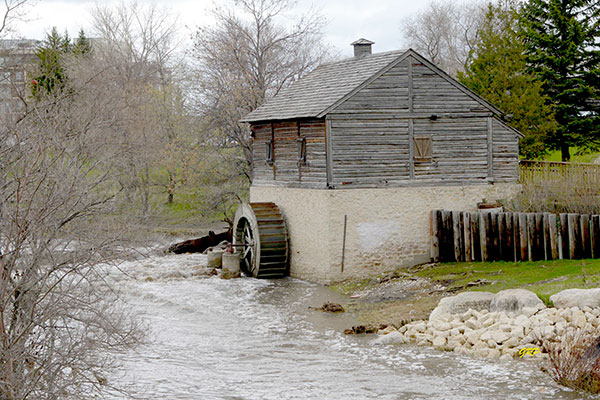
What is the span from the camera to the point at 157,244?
3033cm

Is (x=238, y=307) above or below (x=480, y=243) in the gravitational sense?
below

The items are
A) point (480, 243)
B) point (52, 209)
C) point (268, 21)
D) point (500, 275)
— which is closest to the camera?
point (52, 209)

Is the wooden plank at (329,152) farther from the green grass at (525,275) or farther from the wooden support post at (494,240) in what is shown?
the wooden support post at (494,240)

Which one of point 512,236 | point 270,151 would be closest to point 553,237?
point 512,236

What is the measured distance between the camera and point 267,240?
870 inches

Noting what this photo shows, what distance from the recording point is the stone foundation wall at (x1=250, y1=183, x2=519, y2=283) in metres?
20.7

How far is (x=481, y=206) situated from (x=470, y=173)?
1.00 m

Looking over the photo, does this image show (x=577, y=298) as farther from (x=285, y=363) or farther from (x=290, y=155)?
(x=290, y=155)

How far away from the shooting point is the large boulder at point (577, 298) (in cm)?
1373

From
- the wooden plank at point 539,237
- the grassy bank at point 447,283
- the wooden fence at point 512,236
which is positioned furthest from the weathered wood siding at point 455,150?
the wooden plank at point 539,237

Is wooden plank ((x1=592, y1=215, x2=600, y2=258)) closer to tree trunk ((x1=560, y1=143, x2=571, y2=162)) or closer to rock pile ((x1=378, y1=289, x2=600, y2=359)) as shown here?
rock pile ((x1=378, y1=289, x2=600, y2=359))

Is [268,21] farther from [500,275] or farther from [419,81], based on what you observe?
[500,275]

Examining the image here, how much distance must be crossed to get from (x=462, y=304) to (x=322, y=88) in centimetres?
943

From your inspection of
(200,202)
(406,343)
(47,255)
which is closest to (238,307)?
(406,343)
